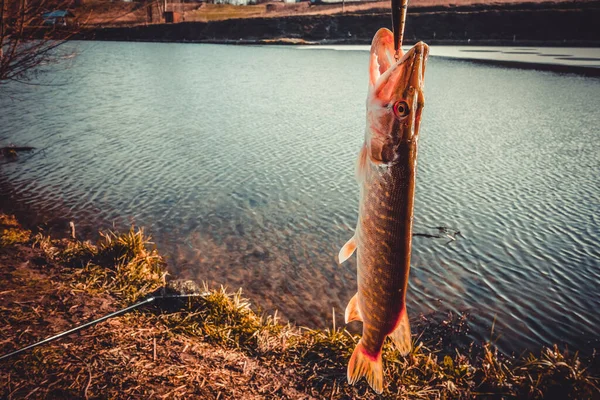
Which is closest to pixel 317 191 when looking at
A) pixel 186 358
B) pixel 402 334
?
pixel 186 358

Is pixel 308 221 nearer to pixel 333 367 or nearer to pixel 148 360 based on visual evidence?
pixel 333 367

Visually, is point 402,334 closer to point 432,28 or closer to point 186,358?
point 186,358

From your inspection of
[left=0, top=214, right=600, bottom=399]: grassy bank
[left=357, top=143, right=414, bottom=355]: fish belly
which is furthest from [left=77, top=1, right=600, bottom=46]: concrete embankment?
[left=357, top=143, right=414, bottom=355]: fish belly

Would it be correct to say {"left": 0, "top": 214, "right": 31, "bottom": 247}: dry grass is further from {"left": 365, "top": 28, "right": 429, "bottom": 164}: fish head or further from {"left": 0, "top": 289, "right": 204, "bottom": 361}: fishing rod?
{"left": 365, "top": 28, "right": 429, "bottom": 164}: fish head

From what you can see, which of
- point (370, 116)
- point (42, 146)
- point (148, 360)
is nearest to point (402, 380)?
point (148, 360)

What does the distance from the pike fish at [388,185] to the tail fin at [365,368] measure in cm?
7

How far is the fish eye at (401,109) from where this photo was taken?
1905 millimetres

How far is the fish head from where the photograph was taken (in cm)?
180

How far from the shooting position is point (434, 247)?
8648mm

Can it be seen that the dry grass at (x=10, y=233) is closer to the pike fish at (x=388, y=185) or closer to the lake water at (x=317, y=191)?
the lake water at (x=317, y=191)

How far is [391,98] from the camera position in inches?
75.4

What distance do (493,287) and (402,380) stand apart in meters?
4.30

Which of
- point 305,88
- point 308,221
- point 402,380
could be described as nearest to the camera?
point 402,380

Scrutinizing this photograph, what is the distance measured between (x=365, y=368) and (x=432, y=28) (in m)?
88.0
